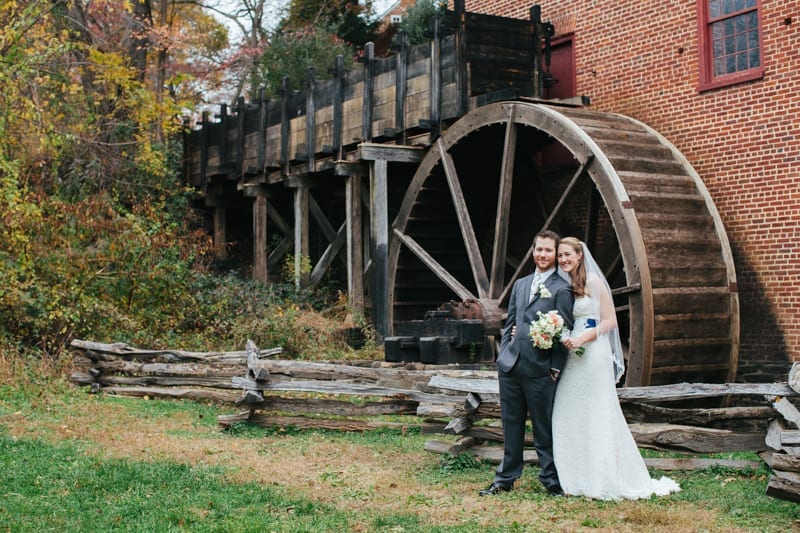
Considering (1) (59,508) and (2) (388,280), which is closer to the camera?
(1) (59,508)

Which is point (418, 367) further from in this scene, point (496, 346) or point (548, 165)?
point (548, 165)

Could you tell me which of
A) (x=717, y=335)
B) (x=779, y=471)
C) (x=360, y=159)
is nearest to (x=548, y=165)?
(x=360, y=159)

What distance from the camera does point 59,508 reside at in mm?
6141

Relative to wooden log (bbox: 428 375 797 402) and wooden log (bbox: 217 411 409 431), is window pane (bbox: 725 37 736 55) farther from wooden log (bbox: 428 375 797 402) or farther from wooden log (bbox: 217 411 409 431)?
wooden log (bbox: 217 411 409 431)

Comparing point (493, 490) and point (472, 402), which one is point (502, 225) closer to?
point (472, 402)

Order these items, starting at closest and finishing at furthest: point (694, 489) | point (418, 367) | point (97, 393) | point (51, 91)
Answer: point (694, 489) < point (418, 367) < point (97, 393) < point (51, 91)

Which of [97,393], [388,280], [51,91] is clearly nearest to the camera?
[97,393]

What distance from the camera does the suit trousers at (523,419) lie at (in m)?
6.61

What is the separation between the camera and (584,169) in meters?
11.6

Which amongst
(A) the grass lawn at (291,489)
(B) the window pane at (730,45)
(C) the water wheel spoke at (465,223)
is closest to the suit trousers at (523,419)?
(A) the grass lawn at (291,489)

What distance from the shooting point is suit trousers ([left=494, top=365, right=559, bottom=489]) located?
260 inches

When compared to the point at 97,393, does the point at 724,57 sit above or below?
above

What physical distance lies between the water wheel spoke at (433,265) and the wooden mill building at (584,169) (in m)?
0.04

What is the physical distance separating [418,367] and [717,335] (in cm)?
346
